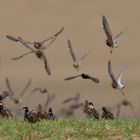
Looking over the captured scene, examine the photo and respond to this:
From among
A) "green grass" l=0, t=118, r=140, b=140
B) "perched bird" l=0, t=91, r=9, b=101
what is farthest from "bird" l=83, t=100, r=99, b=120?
"perched bird" l=0, t=91, r=9, b=101

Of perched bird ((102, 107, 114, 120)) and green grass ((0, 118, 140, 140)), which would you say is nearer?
green grass ((0, 118, 140, 140))

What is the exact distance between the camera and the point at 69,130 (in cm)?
3319

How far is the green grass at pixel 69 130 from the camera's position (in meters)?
32.5

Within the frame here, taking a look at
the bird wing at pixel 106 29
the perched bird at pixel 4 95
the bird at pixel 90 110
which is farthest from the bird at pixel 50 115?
the bird wing at pixel 106 29

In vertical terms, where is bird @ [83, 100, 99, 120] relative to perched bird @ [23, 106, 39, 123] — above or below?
above

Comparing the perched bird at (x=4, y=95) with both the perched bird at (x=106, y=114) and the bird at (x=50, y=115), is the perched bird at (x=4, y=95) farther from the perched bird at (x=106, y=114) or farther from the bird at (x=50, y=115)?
the perched bird at (x=106, y=114)

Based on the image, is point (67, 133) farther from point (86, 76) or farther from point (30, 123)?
point (86, 76)

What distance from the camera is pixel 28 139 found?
106ft

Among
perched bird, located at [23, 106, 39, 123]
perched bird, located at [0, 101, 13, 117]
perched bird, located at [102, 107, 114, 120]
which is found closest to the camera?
perched bird, located at [23, 106, 39, 123]

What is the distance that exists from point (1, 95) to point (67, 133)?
21.3ft

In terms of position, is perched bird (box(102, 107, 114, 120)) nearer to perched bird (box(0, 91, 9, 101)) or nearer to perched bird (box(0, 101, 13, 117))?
perched bird (box(0, 101, 13, 117))

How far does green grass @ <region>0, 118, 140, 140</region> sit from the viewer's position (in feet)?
107

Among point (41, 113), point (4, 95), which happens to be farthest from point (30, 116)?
point (4, 95)

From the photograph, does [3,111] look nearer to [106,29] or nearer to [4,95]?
[4,95]
